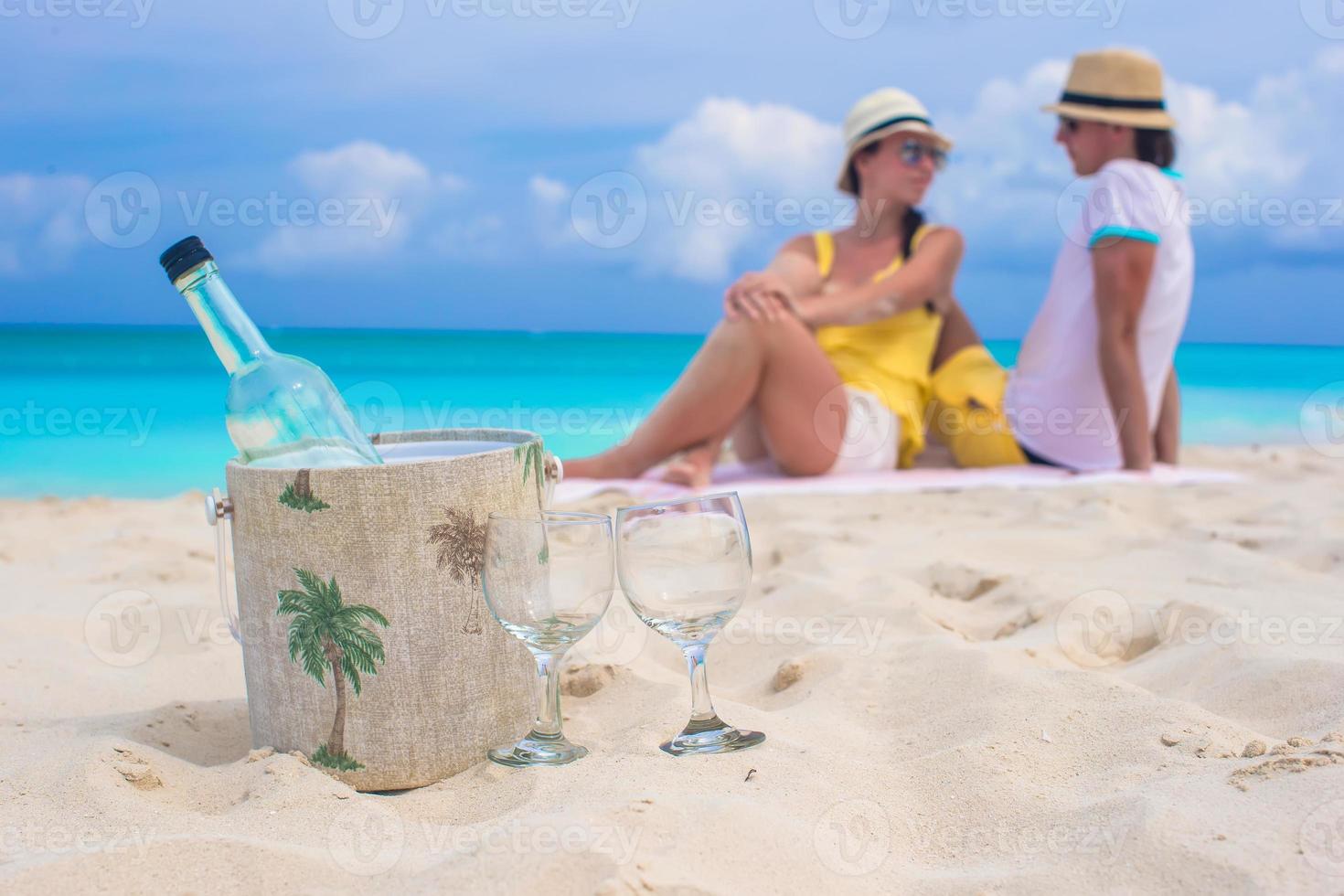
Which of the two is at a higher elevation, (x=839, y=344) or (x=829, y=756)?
(x=839, y=344)

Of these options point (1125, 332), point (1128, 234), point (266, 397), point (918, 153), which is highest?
point (918, 153)

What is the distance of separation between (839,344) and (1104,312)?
97cm

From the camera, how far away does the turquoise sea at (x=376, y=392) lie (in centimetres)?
640

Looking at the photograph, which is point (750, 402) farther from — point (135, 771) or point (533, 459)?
point (135, 771)

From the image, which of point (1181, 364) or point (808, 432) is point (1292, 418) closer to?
point (808, 432)

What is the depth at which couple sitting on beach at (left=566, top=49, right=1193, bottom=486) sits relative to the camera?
3805 millimetres

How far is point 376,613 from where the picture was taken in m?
1.35

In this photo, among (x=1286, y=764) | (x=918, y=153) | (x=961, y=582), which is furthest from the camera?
(x=918, y=153)

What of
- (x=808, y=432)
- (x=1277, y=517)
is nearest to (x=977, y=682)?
(x=1277, y=517)

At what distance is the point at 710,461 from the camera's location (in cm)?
402

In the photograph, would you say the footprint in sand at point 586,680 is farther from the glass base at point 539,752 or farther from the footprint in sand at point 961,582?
the footprint in sand at point 961,582

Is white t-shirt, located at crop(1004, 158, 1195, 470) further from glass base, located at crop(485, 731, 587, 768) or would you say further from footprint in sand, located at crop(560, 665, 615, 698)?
glass base, located at crop(485, 731, 587, 768)

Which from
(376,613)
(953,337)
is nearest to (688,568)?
(376,613)

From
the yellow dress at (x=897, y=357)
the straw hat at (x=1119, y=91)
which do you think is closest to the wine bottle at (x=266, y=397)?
the yellow dress at (x=897, y=357)
